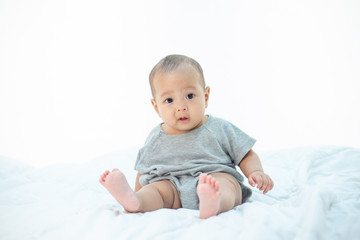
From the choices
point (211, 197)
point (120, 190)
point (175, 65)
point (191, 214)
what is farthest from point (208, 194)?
point (175, 65)

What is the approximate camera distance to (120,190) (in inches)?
34.0

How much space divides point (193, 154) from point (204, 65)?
1.70 m

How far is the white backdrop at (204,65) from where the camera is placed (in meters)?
2.53

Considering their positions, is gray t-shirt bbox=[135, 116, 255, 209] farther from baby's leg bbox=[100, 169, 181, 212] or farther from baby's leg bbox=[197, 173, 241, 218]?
baby's leg bbox=[197, 173, 241, 218]

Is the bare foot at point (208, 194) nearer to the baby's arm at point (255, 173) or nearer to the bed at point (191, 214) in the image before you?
the bed at point (191, 214)

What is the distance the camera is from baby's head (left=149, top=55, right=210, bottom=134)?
1.09 meters

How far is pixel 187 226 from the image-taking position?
0.76 meters

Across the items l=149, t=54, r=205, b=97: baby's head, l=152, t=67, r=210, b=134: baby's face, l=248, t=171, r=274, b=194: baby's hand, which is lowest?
l=248, t=171, r=274, b=194: baby's hand

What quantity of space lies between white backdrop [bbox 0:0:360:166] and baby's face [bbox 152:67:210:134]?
159 centimetres

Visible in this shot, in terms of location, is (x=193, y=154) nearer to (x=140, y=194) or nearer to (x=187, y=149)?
(x=187, y=149)

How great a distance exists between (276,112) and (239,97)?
34cm

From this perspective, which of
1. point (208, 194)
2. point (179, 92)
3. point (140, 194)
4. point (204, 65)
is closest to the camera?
point (208, 194)

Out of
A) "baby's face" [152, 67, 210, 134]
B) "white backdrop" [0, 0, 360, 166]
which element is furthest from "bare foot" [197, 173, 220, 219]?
"white backdrop" [0, 0, 360, 166]

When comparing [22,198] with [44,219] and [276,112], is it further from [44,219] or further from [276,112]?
[276,112]
